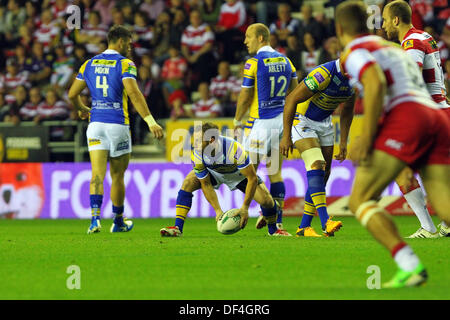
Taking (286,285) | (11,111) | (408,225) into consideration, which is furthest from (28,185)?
(286,285)

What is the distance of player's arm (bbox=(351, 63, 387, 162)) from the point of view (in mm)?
5746

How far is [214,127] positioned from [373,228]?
4.24 meters

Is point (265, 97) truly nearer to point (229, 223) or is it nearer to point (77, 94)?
point (229, 223)

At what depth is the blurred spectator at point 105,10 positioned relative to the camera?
21.8 meters

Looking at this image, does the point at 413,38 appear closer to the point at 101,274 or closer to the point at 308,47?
the point at 101,274

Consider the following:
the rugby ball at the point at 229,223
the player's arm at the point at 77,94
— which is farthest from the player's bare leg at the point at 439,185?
the player's arm at the point at 77,94

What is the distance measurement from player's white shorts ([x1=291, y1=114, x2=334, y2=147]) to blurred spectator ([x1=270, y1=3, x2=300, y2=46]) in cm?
893

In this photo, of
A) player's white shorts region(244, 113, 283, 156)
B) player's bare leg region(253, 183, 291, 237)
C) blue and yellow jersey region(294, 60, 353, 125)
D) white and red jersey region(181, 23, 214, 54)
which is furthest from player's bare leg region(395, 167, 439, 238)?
white and red jersey region(181, 23, 214, 54)

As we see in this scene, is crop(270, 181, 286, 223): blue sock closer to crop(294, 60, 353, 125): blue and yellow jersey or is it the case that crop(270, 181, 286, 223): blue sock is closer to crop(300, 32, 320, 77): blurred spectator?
crop(294, 60, 353, 125): blue and yellow jersey

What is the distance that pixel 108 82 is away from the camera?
454 inches

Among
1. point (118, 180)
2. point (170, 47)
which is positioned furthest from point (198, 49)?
point (118, 180)

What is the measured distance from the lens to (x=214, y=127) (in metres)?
9.93

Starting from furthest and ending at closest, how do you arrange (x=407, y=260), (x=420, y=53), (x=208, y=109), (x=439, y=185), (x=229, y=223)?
(x=208, y=109) < (x=229, y=223) < (x=420, y=53) < (x=439, y=185) < (x=407, y=260)

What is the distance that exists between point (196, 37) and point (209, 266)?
44.2 feet
